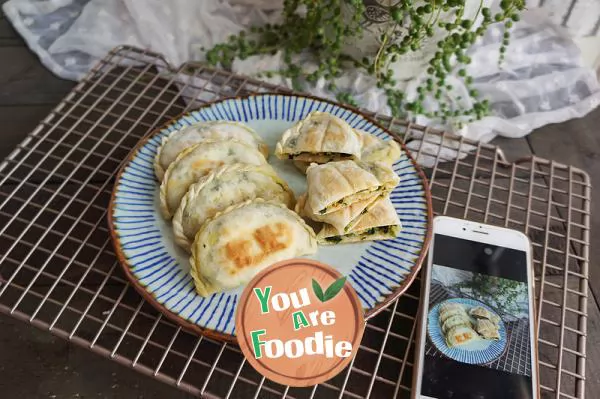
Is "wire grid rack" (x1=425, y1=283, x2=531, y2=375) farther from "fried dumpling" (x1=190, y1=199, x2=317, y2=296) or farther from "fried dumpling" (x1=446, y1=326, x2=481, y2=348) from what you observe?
"fried dumpling" (x1=190, y1=199, x2=317, y2=296)

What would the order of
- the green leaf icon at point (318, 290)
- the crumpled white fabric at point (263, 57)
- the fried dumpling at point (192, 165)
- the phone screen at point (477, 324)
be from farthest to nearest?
1. the crumpled white fabric at point (263, 57)
2. the fried dumpling at point (192, 165)
3. the phone screen at point (477, 324)
4. the green leaf icon at point (318, 290)

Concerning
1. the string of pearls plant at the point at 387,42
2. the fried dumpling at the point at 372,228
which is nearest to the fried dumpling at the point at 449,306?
the fried dumpling at the point at 372,228

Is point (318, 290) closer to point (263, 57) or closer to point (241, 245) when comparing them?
point (241, 245)

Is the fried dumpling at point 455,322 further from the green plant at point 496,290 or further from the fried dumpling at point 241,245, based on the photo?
the fried dumpling at point 241,245

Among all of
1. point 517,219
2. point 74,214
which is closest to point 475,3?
point 517,219

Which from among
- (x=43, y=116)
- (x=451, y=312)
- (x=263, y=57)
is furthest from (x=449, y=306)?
(x=43, y=116)

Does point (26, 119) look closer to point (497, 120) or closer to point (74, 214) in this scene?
point (74, 214)
